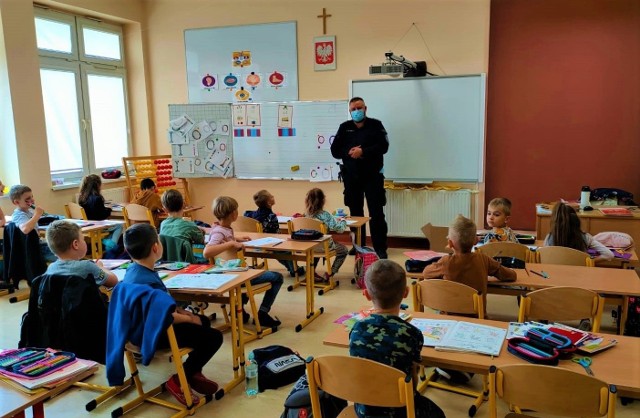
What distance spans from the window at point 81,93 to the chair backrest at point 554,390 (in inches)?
252

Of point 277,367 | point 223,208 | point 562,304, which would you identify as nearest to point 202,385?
point 277,367

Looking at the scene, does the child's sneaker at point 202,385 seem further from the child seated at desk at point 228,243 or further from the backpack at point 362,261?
the backpack at point 362,261

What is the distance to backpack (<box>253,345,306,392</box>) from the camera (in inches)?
123

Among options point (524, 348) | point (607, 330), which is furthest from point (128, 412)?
point (607, 330)

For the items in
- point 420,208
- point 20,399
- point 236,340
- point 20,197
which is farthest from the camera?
point 420,208

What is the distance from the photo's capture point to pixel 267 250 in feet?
14.0

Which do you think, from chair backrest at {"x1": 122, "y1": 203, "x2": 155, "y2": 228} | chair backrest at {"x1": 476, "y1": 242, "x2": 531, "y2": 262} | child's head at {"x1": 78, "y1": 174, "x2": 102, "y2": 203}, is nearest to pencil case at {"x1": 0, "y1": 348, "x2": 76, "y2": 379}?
chair backrest at {"x1": 476, "y1": 242, "x2": 531, "y2": 262}

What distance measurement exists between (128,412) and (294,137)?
459 cm

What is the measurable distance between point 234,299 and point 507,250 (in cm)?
193

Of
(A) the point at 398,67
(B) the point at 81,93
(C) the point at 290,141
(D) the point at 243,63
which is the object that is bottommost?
(C) the point at 290,141

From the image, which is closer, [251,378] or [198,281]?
[198,281]

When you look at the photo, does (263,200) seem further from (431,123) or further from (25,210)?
(431,123)

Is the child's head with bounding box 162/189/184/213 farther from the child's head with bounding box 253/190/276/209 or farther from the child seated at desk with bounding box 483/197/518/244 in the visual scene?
the child seated at desk with bounding box 483/197/518/244

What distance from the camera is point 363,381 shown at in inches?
72.4
